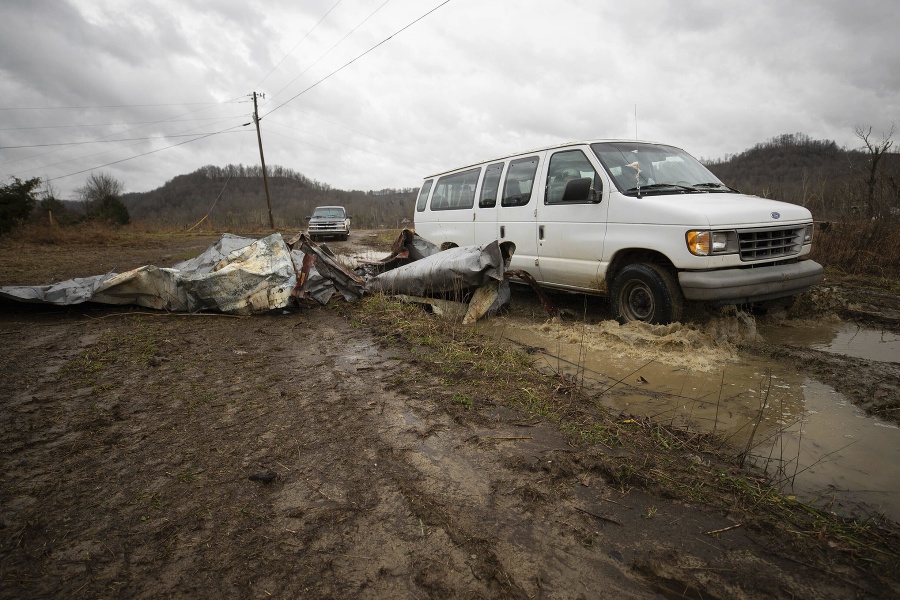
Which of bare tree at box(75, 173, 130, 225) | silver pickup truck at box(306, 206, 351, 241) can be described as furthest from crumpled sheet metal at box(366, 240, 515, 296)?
bare tree at box(75, 173, 130, 225)

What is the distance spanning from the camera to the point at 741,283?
3.83m

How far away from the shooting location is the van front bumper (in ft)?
12.5

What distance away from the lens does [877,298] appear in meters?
5.62

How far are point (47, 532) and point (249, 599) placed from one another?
987 mm

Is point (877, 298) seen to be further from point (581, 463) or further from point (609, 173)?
point (581, 463)

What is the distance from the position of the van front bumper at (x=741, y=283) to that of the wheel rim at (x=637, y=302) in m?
0.42

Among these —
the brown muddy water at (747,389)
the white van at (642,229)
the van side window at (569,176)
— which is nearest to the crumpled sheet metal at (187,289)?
the brown muddy water at (747,389)

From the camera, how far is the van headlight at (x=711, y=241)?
150 inches

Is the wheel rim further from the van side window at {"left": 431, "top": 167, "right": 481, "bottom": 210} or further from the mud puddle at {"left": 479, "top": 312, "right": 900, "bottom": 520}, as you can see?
the van side window at {"left": 431, "top": 167, "right": 481, "bottom": 210}

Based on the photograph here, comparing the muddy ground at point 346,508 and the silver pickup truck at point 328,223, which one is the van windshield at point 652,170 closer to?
the muddy ground at point 346,508

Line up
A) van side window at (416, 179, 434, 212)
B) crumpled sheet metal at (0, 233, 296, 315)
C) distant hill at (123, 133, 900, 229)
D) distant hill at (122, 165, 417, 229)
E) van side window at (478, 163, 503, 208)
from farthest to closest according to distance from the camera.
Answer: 1. distant hill at (122, 165, 417, 229)
2. distant hill at (123, 133, 900, 229)
3. van side window at (416, 179, 434, 212)
4. van side window at (478, 163, 503, 208)
5. crumpled sheet metal at (0, 233, 296, 315)

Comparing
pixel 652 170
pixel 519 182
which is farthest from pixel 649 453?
pixel 519 182

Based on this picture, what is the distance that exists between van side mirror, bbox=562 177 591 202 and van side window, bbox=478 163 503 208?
146cm

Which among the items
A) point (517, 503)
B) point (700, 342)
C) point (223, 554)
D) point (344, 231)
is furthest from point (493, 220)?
point (344, 231)
